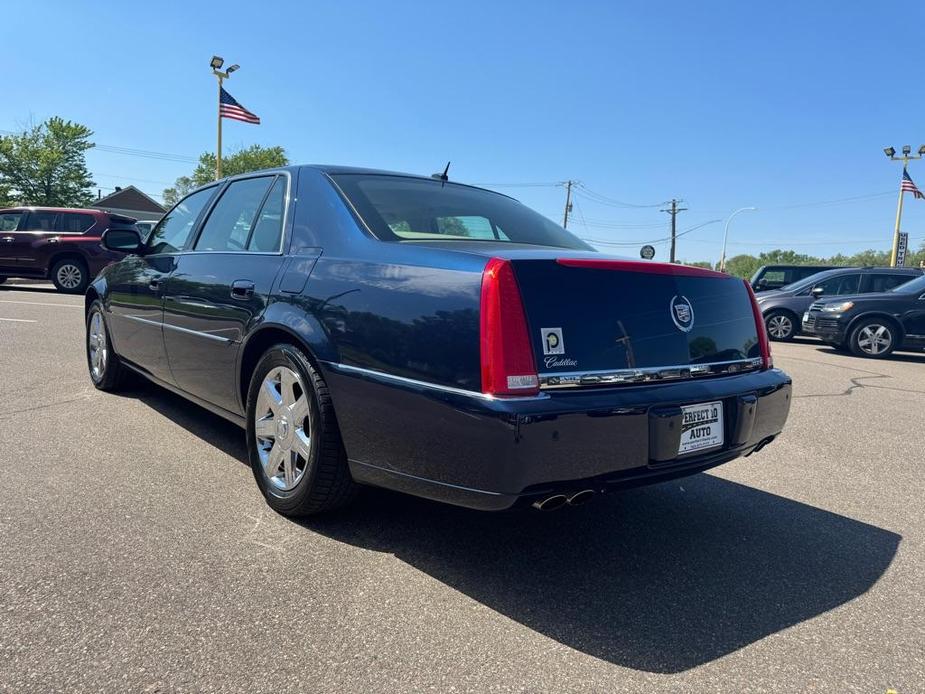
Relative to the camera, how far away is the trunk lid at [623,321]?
2.19 metres

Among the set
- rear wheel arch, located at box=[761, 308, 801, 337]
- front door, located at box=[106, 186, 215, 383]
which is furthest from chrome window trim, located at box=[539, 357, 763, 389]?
rear wheel arch, located at box=[761, 308, 801, 337]

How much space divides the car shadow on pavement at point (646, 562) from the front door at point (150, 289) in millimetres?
1905

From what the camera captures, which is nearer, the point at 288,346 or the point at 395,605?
the point at 395,605

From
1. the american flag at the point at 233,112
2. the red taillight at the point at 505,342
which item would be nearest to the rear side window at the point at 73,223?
the american flag at the point at 233,112

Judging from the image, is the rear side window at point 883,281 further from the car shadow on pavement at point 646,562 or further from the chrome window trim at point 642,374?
the chrome window trim at point 642,374

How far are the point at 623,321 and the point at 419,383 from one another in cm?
76

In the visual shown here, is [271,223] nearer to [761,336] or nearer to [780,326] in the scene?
[761,336]

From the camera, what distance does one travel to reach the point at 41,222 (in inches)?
558

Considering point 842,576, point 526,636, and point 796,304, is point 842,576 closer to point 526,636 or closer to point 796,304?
point 526,636

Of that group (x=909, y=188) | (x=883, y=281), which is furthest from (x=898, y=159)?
(x=883, y=281)

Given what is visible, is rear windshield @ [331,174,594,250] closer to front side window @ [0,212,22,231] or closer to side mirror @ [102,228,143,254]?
side mirror @ [102,228,143,254]

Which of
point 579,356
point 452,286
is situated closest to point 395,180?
point 452,286

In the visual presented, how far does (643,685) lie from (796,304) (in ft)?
43.3

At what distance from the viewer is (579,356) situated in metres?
2.22
